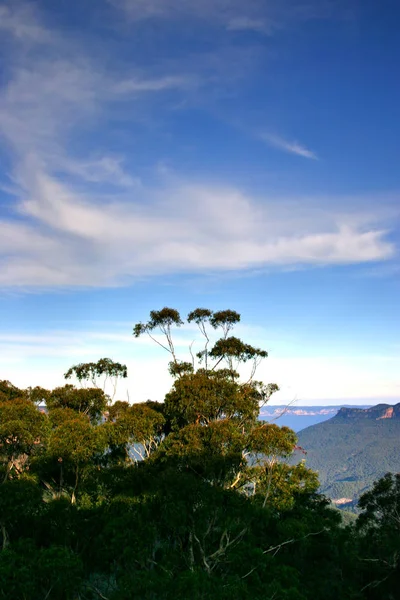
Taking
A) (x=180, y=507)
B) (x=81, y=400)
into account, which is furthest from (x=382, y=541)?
(x=81, y=400)

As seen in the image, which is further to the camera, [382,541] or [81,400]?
[81,400]

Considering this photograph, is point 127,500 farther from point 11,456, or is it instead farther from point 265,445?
point 11,456

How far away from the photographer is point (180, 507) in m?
19.5

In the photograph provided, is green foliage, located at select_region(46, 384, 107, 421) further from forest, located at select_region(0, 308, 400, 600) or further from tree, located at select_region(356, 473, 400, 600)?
tree, located at select_region(356, 473, 400, 600)

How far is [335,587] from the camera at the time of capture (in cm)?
3064

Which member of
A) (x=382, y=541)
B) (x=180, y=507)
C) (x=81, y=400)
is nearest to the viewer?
(x=180, y=507)

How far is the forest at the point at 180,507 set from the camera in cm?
1655

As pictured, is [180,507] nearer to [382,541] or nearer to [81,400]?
[382,541]

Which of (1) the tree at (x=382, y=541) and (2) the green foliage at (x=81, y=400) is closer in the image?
(1) the tree at (x=382, y=541)

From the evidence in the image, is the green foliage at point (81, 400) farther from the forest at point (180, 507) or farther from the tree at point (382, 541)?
the tree at point (382, 541)

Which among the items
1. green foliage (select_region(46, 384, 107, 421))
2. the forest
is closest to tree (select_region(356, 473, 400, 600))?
the forest

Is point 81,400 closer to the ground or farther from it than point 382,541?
farther from it

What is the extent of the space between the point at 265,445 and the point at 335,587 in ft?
38.1

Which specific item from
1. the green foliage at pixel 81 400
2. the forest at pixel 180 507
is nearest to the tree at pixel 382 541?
the forest at pixel 180 507
